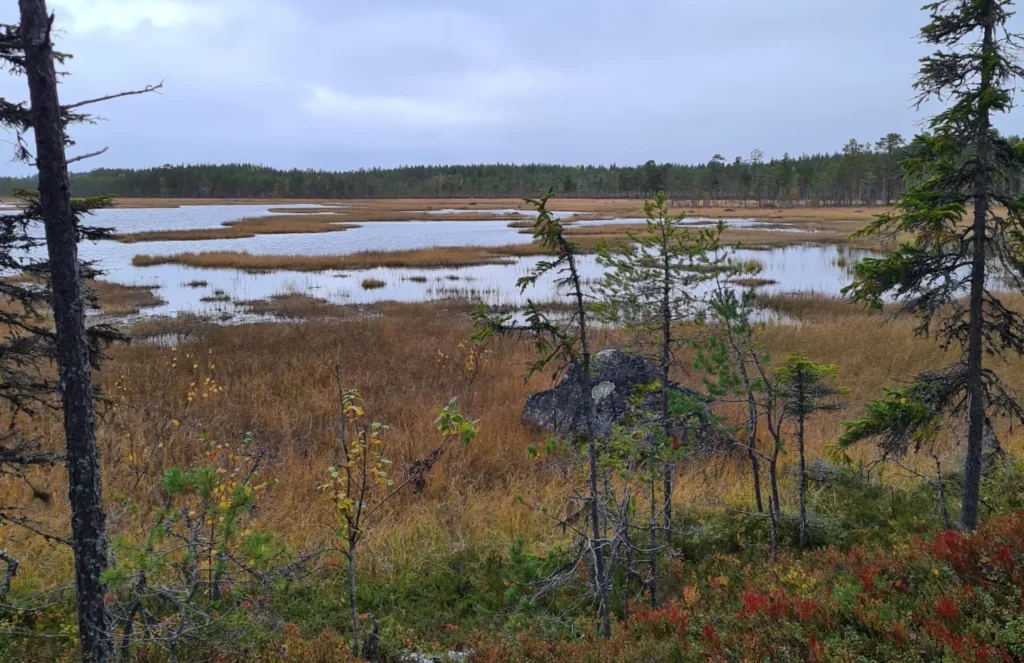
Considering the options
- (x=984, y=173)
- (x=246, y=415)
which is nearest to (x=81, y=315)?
(x=984, y=173)

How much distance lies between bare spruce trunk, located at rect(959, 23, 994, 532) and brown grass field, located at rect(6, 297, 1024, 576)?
4.22 feet

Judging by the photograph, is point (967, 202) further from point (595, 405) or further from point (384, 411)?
point (384, 411)

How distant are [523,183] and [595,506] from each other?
168014mm

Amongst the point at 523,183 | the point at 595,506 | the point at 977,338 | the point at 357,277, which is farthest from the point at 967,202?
the point at 523,183

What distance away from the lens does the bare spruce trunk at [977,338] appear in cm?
523

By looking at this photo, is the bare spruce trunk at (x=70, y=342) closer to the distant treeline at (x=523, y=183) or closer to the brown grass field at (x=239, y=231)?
the brown grass field at (x=239, y=231)

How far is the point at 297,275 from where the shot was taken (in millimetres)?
35281

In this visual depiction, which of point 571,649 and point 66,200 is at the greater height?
point 66,200

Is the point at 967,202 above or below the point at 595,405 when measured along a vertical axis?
above

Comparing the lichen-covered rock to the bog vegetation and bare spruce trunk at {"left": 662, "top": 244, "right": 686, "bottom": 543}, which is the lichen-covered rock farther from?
bare spruce trunk at {"left": 662, "top": 244, "right": 686, "bottom": 543}

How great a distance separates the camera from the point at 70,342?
419 centimetres

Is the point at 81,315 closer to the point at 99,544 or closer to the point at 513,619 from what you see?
the point at 99,544

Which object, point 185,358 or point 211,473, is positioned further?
point 185,358

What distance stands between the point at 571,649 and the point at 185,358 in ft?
50.0
